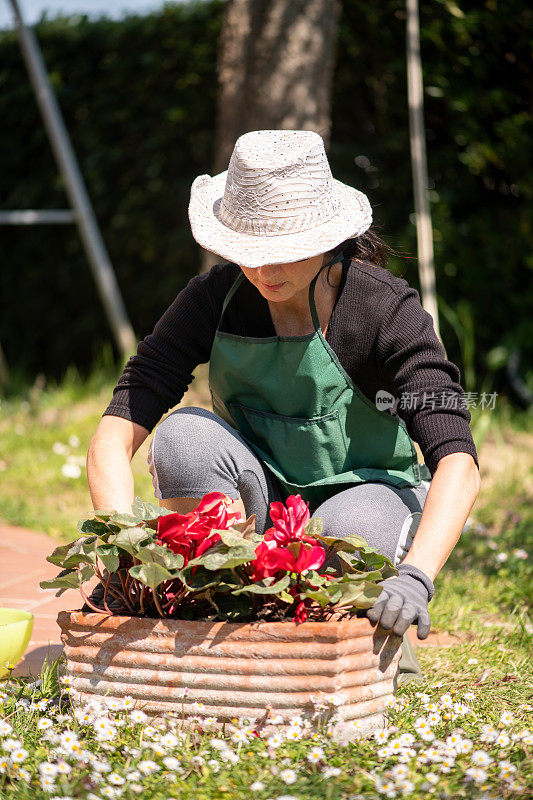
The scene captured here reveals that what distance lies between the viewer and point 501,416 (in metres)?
4.82

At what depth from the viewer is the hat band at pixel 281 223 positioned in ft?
5.85

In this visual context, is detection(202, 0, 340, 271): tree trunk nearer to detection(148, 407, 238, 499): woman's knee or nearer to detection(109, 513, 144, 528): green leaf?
detection(148, 407, 238, 499): woman's knee

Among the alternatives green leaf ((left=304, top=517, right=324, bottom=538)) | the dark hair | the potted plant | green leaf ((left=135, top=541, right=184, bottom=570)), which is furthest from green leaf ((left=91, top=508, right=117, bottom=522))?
the dark hair

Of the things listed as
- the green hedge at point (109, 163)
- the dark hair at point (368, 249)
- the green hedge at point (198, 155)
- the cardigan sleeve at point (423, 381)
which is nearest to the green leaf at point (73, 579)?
the cardigan sleeve at point (423, 381)

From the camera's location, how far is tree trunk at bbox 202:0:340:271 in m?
4.31

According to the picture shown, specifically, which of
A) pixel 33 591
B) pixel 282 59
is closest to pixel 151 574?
pixel 33 591

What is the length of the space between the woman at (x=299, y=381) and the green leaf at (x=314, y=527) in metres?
0.18

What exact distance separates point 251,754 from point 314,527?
0.42 m

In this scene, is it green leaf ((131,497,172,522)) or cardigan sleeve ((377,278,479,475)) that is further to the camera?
cardigan sleeve ((377,278,479,475))

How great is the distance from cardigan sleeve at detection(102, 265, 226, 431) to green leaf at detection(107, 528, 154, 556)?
54 cm

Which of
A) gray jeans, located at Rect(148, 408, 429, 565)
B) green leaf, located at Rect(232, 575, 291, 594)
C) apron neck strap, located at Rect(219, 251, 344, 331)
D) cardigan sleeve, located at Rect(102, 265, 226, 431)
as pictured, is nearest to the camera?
green leaf, located at Rect(232, 575, 291, 594)

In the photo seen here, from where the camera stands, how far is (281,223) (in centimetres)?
178

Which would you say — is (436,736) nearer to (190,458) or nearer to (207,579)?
(207,579)

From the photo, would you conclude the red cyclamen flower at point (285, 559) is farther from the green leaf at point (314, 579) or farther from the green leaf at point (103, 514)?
the green leaf at point (103, 514)
